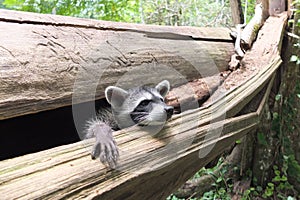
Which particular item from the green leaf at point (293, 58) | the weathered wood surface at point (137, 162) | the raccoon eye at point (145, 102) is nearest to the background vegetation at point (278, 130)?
the green leaf at point (293, 58)

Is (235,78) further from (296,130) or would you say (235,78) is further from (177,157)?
(296,130)

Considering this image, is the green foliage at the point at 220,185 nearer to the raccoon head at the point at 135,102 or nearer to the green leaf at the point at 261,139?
the green leaf at the point at 261,139

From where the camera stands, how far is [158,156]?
1.59 m

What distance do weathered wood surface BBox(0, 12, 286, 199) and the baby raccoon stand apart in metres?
0.11

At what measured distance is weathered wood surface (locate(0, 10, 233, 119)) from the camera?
1.56 meters

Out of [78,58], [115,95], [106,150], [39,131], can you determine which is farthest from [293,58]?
[106,150]

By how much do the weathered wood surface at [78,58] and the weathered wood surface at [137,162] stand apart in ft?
1.28

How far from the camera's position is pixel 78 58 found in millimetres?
1882

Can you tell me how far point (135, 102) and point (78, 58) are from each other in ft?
1.79

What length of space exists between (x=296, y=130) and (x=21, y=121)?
3.13 metres

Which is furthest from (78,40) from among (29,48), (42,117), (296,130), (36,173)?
(296,130)

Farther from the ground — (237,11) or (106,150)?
(237,11)

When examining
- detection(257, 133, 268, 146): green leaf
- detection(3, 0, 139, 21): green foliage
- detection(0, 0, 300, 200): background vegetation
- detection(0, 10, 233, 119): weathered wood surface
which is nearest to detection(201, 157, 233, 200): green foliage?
detection(0, 0, 300, 200): background vegetation

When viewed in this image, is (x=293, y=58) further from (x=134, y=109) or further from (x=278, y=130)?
(x=134, y=109)
